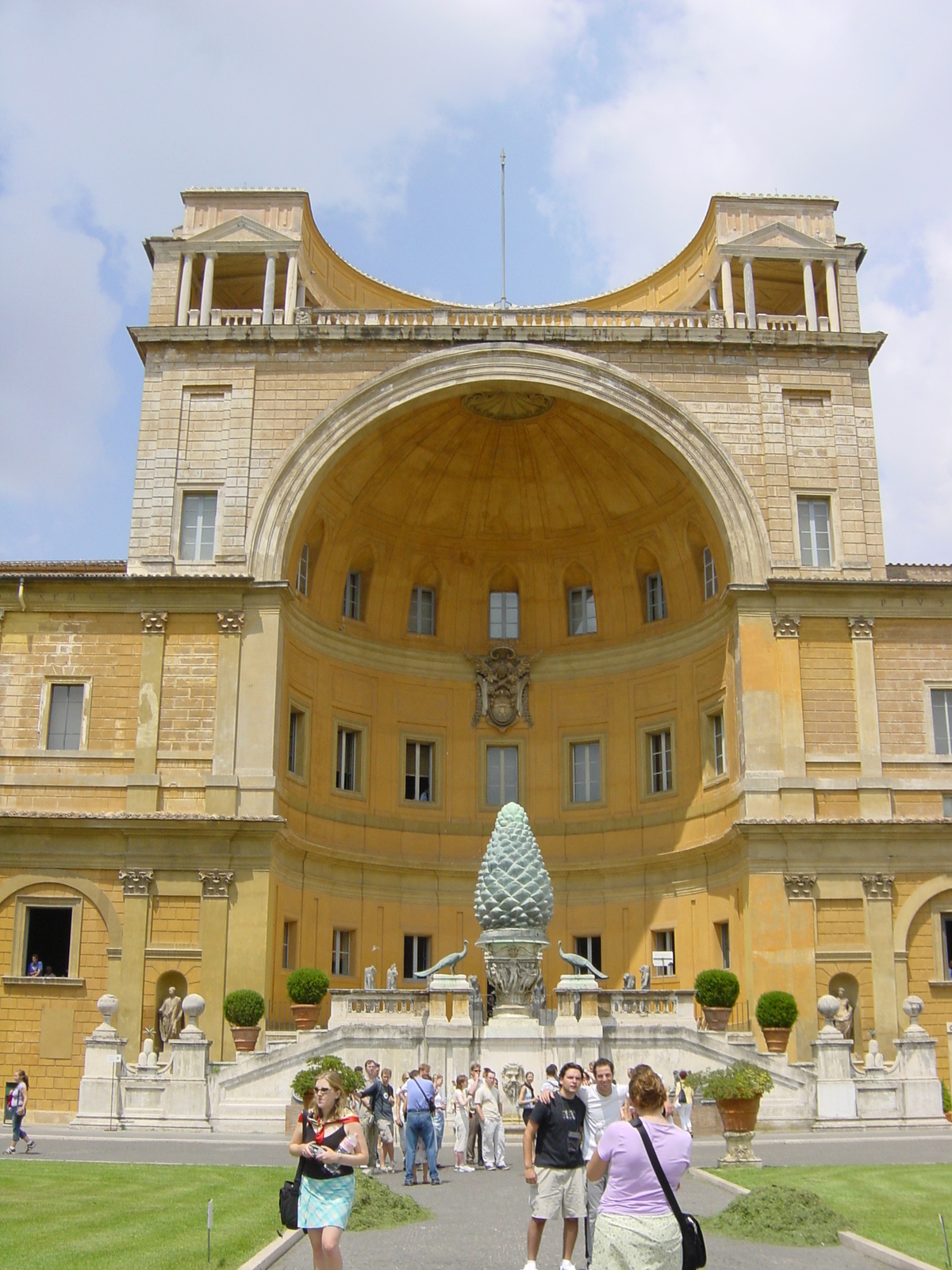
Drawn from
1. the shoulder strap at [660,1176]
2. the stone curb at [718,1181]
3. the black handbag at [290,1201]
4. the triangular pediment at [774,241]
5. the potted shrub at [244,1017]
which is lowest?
the stone curb at [718,1181]

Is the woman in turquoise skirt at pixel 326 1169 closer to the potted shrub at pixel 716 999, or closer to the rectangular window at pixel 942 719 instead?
the potted shrub at pixel 716 999

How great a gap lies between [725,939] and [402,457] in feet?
50.7

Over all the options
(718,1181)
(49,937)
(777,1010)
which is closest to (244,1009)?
(49,937)

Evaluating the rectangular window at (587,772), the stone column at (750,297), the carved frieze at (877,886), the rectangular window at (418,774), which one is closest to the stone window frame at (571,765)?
the rectangular window at (587,772)

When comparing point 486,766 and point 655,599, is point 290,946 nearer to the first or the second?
point 486,766

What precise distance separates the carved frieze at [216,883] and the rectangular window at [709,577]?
14489 mm

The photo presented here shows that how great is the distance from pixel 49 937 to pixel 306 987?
6.68 meters

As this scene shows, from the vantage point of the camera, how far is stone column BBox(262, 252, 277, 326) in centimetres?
3591

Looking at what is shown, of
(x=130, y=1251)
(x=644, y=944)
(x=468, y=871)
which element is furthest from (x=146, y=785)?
(x=130, y=1251)

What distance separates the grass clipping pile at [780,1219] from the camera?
12469 mm

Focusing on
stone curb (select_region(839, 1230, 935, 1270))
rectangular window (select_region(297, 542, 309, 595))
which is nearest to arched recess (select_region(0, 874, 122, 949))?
rectangular window (select_region(297, 542, 309, 595))

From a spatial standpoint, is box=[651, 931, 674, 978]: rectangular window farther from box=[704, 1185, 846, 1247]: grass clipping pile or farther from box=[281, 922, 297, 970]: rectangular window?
box=[704, 1185, 846, 1247]: grass clipping pile

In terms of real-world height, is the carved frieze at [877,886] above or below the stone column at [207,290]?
below

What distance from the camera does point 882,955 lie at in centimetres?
3105
